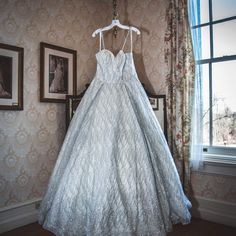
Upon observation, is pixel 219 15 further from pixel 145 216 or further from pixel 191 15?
pixel 145 216

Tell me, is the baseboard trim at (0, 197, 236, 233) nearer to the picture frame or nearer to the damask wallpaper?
the damask wallpaper

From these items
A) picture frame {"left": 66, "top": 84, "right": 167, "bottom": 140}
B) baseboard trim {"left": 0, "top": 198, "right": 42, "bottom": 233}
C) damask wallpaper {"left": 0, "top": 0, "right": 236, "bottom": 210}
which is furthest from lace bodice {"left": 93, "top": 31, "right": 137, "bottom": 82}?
baseboard trim {"left": 0, "top": 198, "right": 42, "bottom": 233}

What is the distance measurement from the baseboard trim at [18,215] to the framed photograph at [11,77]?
35.1 inches

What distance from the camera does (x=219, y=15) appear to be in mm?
2572

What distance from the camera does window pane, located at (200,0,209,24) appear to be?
8.64ft

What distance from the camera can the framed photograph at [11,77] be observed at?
228 cm

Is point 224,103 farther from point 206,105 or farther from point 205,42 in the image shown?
point 205,42

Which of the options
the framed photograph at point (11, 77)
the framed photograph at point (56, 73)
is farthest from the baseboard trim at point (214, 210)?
the framed photograph at point (11, 77)

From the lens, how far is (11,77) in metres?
2.33

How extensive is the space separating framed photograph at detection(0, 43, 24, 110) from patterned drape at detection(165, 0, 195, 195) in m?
1.43

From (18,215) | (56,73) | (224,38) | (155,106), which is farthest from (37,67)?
(224,38)

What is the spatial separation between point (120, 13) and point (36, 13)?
105cm

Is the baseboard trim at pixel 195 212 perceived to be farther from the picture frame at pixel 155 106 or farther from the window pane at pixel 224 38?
the window pane at pixel 224 38

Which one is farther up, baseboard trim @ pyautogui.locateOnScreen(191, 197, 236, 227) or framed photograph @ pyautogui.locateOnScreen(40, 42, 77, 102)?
framed photograph @ pyautogui.locateOnScreen(40, 42, 77, 102)
